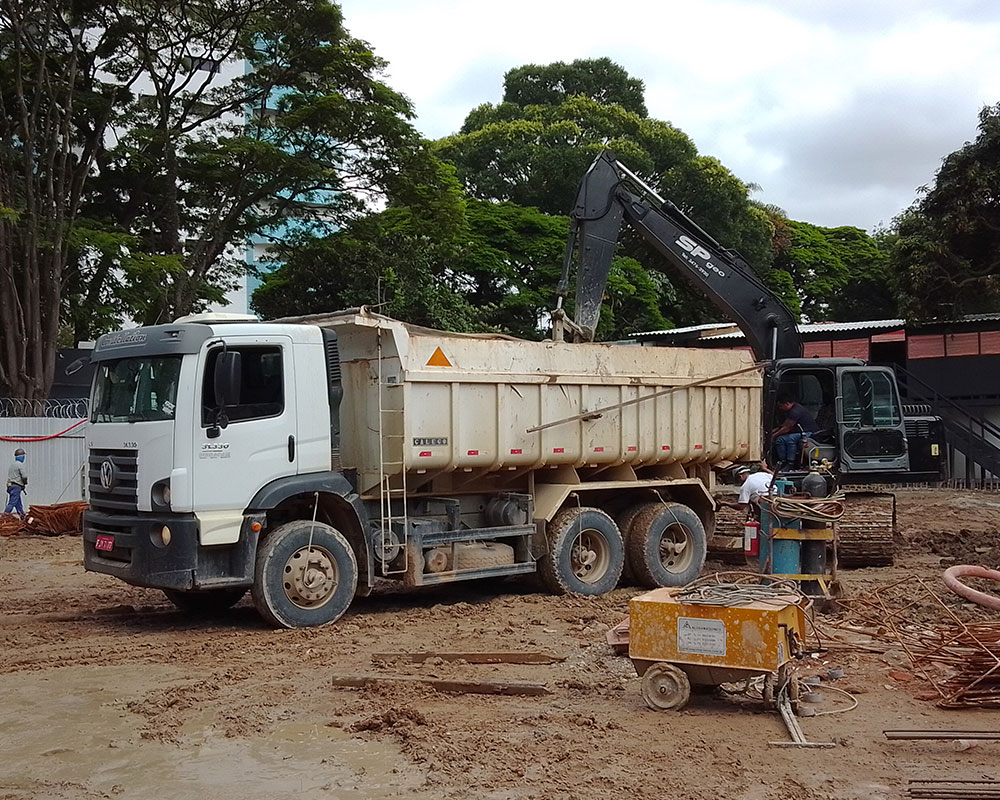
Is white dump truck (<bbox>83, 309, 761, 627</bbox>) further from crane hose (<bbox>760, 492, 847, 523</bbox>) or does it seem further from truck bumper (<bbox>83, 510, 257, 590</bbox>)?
crane hose (<bbox>760, 492, 847, 523</bbox>)

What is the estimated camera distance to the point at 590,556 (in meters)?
12.4

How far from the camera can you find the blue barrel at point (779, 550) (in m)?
10.6

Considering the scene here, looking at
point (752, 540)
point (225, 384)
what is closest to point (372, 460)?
point (225, 384)

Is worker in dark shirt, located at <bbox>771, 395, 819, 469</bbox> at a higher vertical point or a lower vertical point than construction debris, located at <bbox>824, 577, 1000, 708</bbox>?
higher

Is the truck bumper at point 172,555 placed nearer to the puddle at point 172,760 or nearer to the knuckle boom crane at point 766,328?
the puddle at point 172,760

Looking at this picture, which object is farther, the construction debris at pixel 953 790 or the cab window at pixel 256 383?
the cab window at pixel 256 383

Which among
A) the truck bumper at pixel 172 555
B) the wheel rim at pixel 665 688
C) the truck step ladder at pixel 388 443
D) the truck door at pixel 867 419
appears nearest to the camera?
the wheel rim at pixel 665 688

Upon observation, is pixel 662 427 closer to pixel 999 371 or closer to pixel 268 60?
pixel 268 60

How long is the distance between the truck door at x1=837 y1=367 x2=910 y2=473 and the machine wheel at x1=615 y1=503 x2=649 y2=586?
4.97 m

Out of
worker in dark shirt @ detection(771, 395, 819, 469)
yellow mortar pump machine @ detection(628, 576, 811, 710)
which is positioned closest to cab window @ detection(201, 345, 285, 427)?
yellow mortar pump machine @ detection(628, 576, 811, 710)

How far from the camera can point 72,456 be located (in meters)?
20.9

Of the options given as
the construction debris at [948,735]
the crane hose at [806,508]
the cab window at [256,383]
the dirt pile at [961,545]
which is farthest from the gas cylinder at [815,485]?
the cab window at [256,383]

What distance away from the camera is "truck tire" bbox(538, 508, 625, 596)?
11891 mm

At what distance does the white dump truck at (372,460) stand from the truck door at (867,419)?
423 cm
